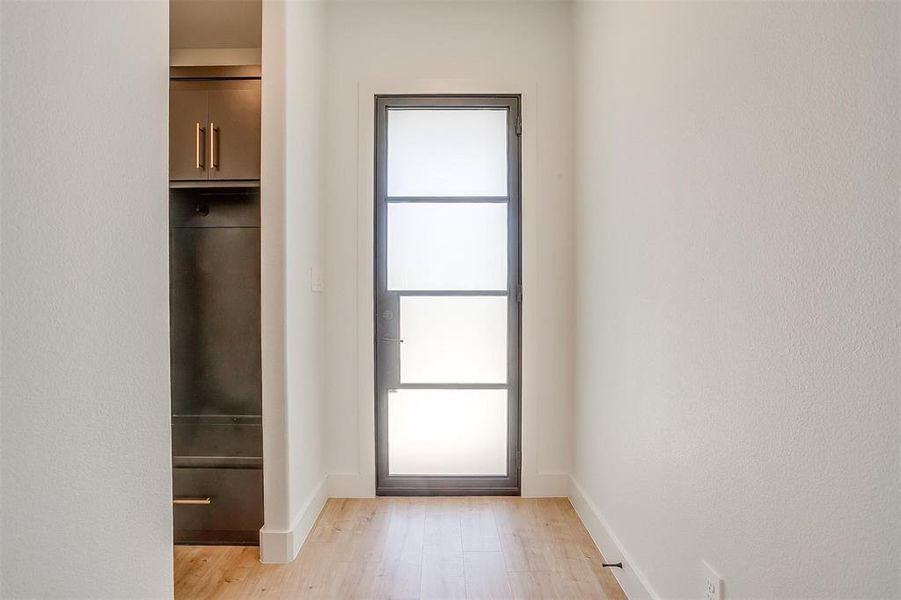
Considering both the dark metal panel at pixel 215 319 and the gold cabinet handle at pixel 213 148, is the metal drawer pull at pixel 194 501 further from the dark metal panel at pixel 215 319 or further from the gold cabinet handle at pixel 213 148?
the gold cabinet handle at pixel 213 148

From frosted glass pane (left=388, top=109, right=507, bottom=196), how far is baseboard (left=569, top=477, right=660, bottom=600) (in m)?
1.76

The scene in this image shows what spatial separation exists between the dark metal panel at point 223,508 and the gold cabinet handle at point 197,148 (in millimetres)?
1434

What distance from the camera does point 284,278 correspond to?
222cm

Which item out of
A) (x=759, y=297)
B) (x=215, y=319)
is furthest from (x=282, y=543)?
(x=759, y=297)

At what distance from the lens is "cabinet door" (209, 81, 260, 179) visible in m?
2.39

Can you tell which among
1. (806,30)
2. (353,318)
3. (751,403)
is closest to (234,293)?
(353,318)

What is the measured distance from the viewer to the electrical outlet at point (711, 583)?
4.46ft

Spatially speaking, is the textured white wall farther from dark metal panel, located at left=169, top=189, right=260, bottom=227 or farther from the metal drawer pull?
the metal drawer pull

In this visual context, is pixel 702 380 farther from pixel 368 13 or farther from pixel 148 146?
pixel 368 13

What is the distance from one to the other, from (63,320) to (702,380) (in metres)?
1.51

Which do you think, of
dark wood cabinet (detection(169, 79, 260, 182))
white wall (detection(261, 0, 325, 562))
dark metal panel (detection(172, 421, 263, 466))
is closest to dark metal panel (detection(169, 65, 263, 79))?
dark wood cabinet (detection(169, 79, 260, 182))

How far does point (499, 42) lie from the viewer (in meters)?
2.98

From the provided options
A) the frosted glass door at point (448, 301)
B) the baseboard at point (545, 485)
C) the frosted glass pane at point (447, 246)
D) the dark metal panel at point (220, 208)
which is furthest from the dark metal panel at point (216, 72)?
the baseboard at point (545, 485)

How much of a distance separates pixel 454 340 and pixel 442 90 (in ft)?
4.78
